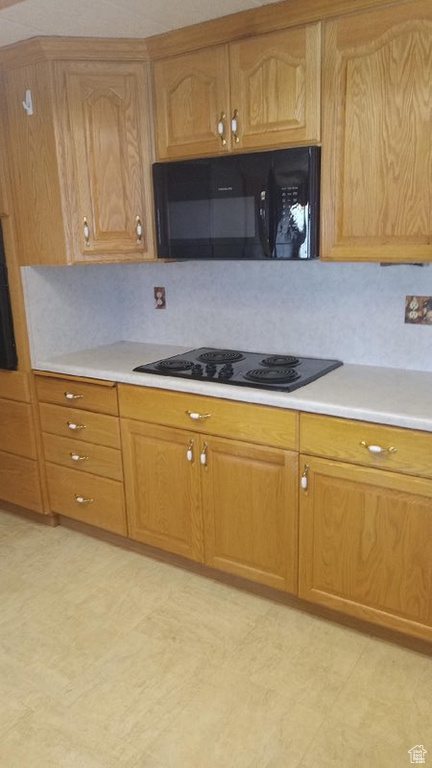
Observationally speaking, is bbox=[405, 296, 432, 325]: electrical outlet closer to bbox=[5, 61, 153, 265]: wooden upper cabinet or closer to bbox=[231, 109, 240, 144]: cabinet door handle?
bbox=[231, 109, 240, 144]: cabinet door handle

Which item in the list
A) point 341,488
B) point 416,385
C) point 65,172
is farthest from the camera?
point 65,172

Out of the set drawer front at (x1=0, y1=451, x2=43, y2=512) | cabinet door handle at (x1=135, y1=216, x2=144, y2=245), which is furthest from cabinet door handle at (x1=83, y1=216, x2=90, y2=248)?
drawer front at (x1=0, y1=451, x2=43, y2=512)

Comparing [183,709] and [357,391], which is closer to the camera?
[183,709]

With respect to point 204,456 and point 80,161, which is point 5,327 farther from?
point 204,456

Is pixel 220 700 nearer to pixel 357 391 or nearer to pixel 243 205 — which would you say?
pixel 357 391

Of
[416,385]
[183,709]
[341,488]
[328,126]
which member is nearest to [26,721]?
[183,709]

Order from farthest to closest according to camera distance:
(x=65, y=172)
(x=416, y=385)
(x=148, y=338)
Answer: (x=148, y=338) < (x=65, y=172) < (x=416, y=385)

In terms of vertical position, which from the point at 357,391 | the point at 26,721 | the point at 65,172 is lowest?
the point at 26,721

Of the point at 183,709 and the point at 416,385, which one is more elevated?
the point at 416,385

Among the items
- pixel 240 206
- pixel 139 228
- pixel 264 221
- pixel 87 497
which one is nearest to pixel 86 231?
pixel 139 228

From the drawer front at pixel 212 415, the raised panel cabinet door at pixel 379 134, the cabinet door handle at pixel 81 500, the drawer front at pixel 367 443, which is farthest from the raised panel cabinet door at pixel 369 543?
the cabinet door handle at pixel 81 500

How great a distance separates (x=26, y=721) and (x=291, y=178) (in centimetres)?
196

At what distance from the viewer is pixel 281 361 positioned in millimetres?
2387

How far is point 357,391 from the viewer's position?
6.51 feet
